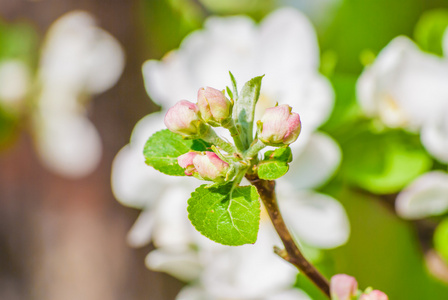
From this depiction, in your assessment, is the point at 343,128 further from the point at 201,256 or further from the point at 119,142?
the point at 119,142

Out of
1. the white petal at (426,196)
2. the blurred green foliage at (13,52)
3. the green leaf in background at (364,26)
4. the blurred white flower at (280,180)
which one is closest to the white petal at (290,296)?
the blurred white flower at (280,180)

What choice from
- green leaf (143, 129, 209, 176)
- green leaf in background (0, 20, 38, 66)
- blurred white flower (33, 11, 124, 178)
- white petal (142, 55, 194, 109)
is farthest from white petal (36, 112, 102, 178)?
green leaf (143, 129, 209, 176)

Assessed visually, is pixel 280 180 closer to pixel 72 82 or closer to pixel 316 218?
pixel 316 218

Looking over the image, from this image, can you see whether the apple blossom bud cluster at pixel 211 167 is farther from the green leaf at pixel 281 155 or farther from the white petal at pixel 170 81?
the white petal at pixel 170 81

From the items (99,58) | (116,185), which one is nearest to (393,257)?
(116,185)

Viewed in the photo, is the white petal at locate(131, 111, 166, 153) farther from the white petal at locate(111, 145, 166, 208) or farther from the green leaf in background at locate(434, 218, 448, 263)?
the green leaf in background at locate(434, 218, 448, 263)

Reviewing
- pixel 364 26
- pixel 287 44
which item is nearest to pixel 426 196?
pixel 287 44
